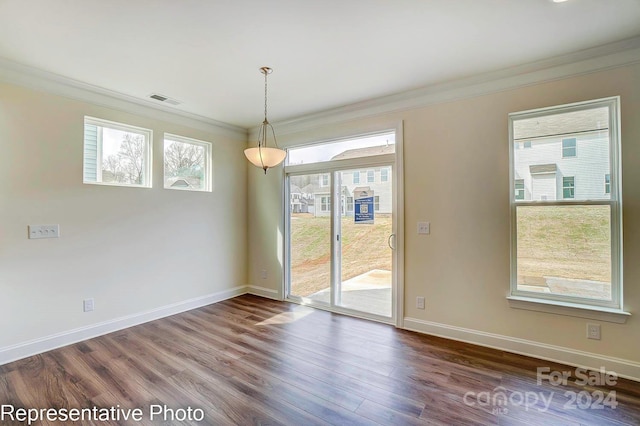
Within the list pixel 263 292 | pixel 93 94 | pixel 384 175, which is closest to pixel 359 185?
pixel 384 175

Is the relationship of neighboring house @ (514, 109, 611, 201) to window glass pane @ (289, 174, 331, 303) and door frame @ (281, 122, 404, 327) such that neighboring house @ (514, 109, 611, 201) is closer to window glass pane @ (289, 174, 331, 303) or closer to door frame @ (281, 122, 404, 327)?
door frame @ (281, 122, 404, 327)

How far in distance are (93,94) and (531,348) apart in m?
5.29

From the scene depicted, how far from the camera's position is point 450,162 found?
321 centimetres

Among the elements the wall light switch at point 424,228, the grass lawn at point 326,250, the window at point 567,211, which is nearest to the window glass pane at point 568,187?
the window at point 567,211

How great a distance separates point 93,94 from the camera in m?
3.26

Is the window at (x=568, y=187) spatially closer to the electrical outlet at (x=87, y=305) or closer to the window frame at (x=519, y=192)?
the window frame at (x=519, y=192)

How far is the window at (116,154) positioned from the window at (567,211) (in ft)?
14.2

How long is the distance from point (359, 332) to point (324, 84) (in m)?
2.84

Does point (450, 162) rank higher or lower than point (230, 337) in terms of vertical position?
higher

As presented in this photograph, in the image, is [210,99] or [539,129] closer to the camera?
[539,129]

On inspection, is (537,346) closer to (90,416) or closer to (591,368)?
(591,368)

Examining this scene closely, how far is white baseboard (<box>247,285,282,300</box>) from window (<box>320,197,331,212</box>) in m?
1.60

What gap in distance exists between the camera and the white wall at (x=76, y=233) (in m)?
2.78

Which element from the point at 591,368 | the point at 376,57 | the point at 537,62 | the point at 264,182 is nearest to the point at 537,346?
the point at 591,368
